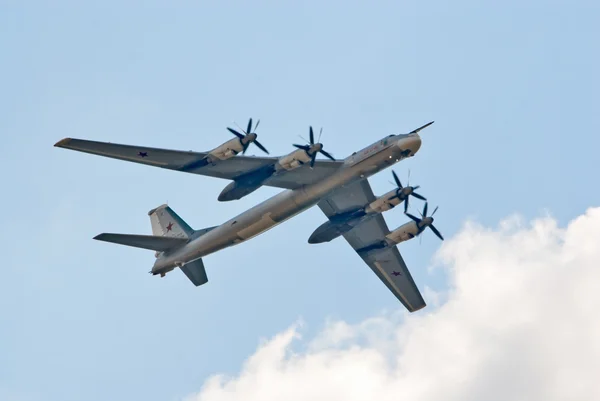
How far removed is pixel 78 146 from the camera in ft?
223

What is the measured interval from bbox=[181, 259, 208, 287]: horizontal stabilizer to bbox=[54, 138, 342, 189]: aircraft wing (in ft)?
30.5

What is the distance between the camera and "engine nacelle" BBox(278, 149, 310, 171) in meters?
69.4

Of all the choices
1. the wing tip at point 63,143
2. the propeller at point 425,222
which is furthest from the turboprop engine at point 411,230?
the wing tip at point 63,143

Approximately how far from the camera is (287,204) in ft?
241

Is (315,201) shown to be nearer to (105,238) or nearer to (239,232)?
(239,232)

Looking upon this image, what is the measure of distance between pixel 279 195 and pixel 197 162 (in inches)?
285

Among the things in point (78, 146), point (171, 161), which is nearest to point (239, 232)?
point (171, 161)

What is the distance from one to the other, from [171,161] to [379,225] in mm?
20182

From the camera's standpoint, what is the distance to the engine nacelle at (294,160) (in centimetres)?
6944

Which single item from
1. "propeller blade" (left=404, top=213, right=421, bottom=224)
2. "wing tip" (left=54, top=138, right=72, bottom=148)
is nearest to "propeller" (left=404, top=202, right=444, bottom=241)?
"propeller blade" (left=404, top=213, right=421, bottom=224)

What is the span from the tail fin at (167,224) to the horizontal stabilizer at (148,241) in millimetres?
2475

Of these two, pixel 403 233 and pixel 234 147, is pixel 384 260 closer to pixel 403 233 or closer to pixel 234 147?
pixel 403 233

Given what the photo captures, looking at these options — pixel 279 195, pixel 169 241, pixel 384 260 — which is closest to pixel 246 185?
pixel 279 195

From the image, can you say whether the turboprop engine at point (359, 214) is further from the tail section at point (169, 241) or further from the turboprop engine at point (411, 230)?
the tail section at point (169, 241)
